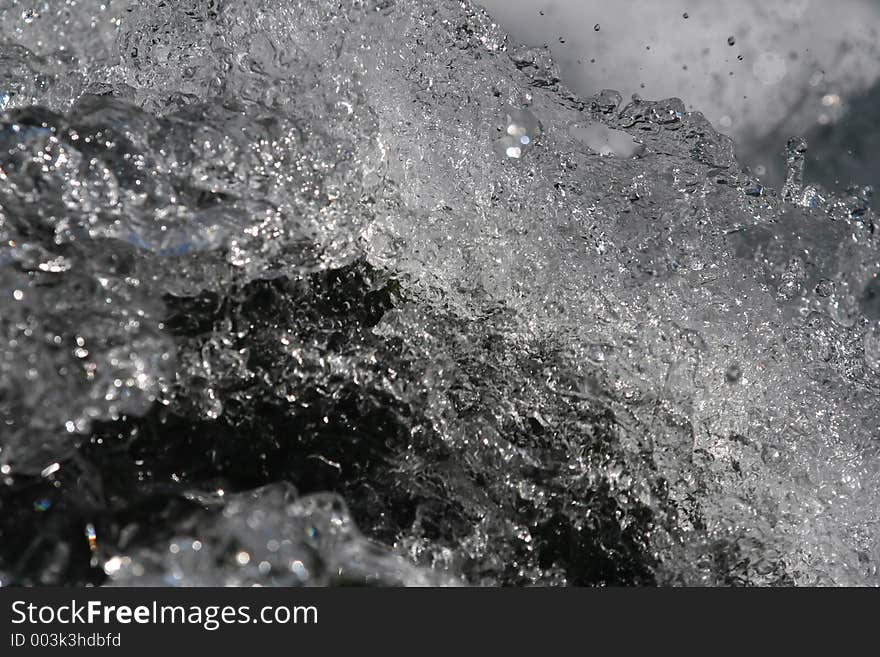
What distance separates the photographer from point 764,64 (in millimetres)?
5355

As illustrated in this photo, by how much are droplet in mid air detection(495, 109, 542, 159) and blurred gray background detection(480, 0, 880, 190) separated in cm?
358

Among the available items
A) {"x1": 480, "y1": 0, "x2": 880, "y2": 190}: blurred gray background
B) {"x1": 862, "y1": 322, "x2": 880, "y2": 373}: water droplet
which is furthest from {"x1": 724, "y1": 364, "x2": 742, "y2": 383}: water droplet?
{"x1": 480, "y1": 0, "x2": 880, "y2": 190}: blurred gray background

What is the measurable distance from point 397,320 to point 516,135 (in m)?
0.40

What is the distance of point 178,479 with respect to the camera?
3.47ft

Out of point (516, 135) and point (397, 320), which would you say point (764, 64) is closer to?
point (516, 135)

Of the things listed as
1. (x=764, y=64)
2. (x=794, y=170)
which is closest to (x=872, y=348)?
(x=794, y=170)

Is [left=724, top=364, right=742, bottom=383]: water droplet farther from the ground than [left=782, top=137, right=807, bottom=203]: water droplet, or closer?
A: closer

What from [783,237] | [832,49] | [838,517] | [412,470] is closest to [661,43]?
[832,49]

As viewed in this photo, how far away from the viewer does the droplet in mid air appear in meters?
1.52

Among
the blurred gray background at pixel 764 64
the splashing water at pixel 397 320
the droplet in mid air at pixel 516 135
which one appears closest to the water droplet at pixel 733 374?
the splashing water at pixel 397 320

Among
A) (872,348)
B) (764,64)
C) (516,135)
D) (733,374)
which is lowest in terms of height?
(733,374)

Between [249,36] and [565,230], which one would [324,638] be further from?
[249,36]

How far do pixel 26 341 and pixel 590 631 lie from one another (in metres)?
0.68

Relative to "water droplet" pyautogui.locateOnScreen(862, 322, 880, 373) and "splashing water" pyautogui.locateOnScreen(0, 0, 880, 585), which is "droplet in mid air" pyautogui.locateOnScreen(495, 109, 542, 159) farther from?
"water droplet" pyautogui.locateOnScreen(862, 322, 880, 373)
